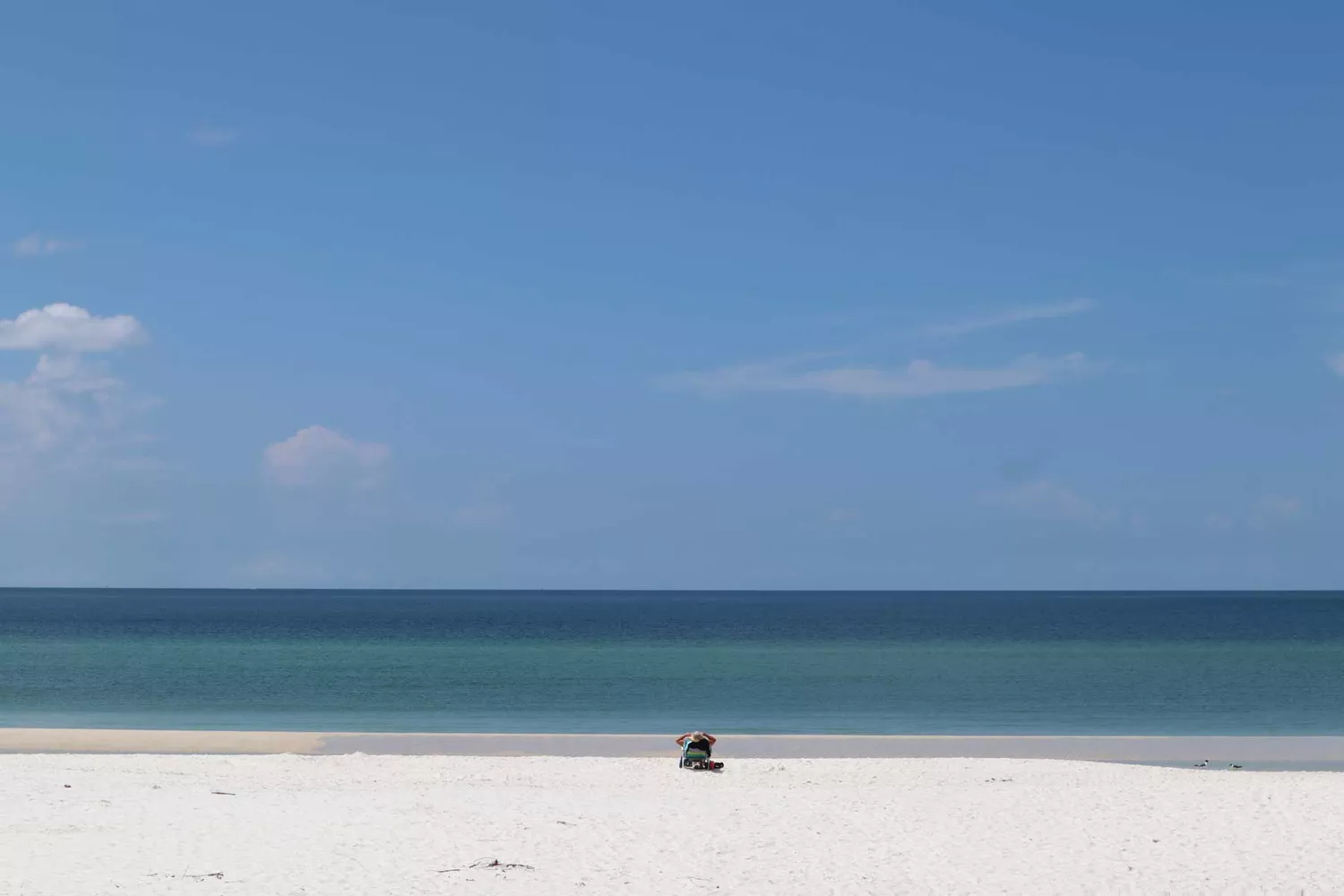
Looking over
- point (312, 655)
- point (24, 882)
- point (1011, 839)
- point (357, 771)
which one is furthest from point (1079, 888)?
point (312, 655)

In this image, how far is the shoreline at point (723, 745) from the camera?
1150 inches

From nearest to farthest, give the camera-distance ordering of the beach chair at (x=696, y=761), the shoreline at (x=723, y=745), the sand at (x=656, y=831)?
1. the sand at (x=656, y=831)
2. the beach chair at (x=696, y=761)
3. the shoreline at (x=723, y=745)

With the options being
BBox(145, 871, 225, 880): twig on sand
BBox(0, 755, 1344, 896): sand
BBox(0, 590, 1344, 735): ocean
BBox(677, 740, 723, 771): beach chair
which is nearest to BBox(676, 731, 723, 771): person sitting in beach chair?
BBox(677, 740, 723, 771): beach chair

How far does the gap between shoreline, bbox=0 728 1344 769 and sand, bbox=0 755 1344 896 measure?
513 centimetres

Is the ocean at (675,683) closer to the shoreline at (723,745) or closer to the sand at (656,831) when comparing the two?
the shoreline at (723,745)

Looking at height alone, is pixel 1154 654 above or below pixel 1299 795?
above

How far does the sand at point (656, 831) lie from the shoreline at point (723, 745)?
5.13 metres

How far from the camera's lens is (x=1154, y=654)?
78.3 meters

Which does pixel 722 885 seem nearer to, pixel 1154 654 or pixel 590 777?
pixel 590 777

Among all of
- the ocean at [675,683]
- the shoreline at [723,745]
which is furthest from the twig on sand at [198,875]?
the ocean at [675,683]

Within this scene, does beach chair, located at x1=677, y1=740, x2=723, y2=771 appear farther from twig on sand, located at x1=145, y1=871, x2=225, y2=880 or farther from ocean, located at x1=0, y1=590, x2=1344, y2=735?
twig on sand, located at x1=145, y1=871, x2=225, y2=880

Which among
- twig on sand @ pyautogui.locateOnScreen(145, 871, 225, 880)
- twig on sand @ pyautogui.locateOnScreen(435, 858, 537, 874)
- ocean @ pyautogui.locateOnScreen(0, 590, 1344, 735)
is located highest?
ocean @ pyautogui.locateOnScreen(0, 590, 1344, 735)

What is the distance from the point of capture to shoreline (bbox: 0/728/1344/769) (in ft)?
95.8

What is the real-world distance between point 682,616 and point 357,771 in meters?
143
